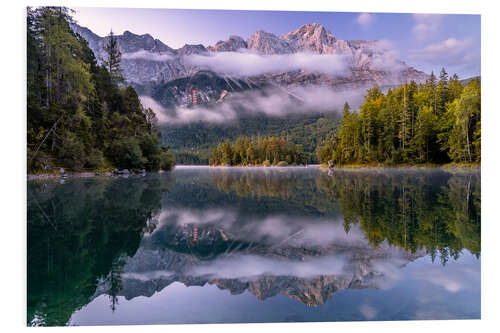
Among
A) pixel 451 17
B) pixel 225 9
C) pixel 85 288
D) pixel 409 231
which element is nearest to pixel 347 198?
pixel 409 231

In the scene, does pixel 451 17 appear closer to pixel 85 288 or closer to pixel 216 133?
pixel 85 288

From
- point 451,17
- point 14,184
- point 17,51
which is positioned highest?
point 451,17

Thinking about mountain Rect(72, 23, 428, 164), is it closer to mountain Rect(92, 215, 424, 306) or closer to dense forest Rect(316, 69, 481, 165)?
dense forest Rect(316, 69, 481, 165)

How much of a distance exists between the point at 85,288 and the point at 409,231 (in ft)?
17.7

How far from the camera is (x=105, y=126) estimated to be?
105 feet

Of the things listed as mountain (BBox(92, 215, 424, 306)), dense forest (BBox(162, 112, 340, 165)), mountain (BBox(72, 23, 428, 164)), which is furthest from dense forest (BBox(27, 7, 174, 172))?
dense forest (BBox(162, 112, 340, 165))

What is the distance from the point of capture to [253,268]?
4.34m

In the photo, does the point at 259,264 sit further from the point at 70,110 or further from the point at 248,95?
the point at 248,95

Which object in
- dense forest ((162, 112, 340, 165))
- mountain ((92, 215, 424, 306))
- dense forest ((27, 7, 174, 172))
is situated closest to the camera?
mountain ((92, 215, 424, 306))

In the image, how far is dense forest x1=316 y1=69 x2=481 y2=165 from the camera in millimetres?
30000

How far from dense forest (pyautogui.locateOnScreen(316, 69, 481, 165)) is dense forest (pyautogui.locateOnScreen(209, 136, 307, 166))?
35.2 metres

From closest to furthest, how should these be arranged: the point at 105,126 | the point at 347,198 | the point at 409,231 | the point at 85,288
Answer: the point at 85,288, the point at 409,231, the point at 347,198, the point at 105,126

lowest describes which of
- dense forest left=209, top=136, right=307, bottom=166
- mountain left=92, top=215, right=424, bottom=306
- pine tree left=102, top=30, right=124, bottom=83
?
mountain left=92, top=215, right=424, bottom=306

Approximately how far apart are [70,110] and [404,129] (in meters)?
33.6
